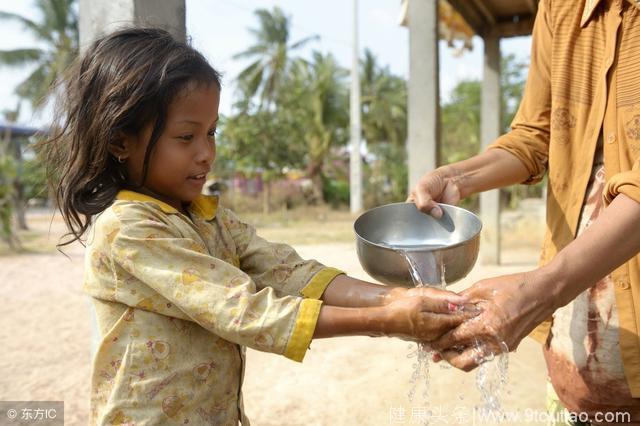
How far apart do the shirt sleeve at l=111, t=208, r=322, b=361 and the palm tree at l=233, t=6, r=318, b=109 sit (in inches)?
942

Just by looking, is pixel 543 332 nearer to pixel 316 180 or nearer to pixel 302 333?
pixel 302 333


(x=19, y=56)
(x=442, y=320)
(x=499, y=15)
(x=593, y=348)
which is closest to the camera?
(x=442, y=320)

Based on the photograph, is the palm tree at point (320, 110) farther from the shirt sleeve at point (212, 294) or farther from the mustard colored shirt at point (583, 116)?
the shirt sleeve at point (212, 294)

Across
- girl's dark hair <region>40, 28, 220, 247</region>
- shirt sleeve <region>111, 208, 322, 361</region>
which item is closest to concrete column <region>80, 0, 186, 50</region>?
girl's dark hair <region>40, 28, 220, 247</region>

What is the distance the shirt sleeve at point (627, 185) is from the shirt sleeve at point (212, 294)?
76 centimetres

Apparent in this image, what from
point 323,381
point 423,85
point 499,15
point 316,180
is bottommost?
point 316,180

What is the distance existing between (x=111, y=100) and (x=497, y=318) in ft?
3.56

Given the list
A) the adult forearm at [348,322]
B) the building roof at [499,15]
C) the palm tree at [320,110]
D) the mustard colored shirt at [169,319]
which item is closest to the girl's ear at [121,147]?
the mustard colored shirt at [169,319]

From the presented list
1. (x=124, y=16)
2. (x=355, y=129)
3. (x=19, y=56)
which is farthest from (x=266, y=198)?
(x=124, y=16)

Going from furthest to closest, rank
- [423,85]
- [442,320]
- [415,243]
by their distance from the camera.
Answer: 1. [423,85]
2. [415,243]
3. [442,320]

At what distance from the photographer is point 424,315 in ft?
4.40

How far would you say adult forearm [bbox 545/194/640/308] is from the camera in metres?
1.30

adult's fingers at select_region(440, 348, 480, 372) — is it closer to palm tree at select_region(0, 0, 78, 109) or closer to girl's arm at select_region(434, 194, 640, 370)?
girl's arm at select_region(434, 194, 640, 370)

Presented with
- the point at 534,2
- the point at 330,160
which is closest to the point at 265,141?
the point at 330,160
